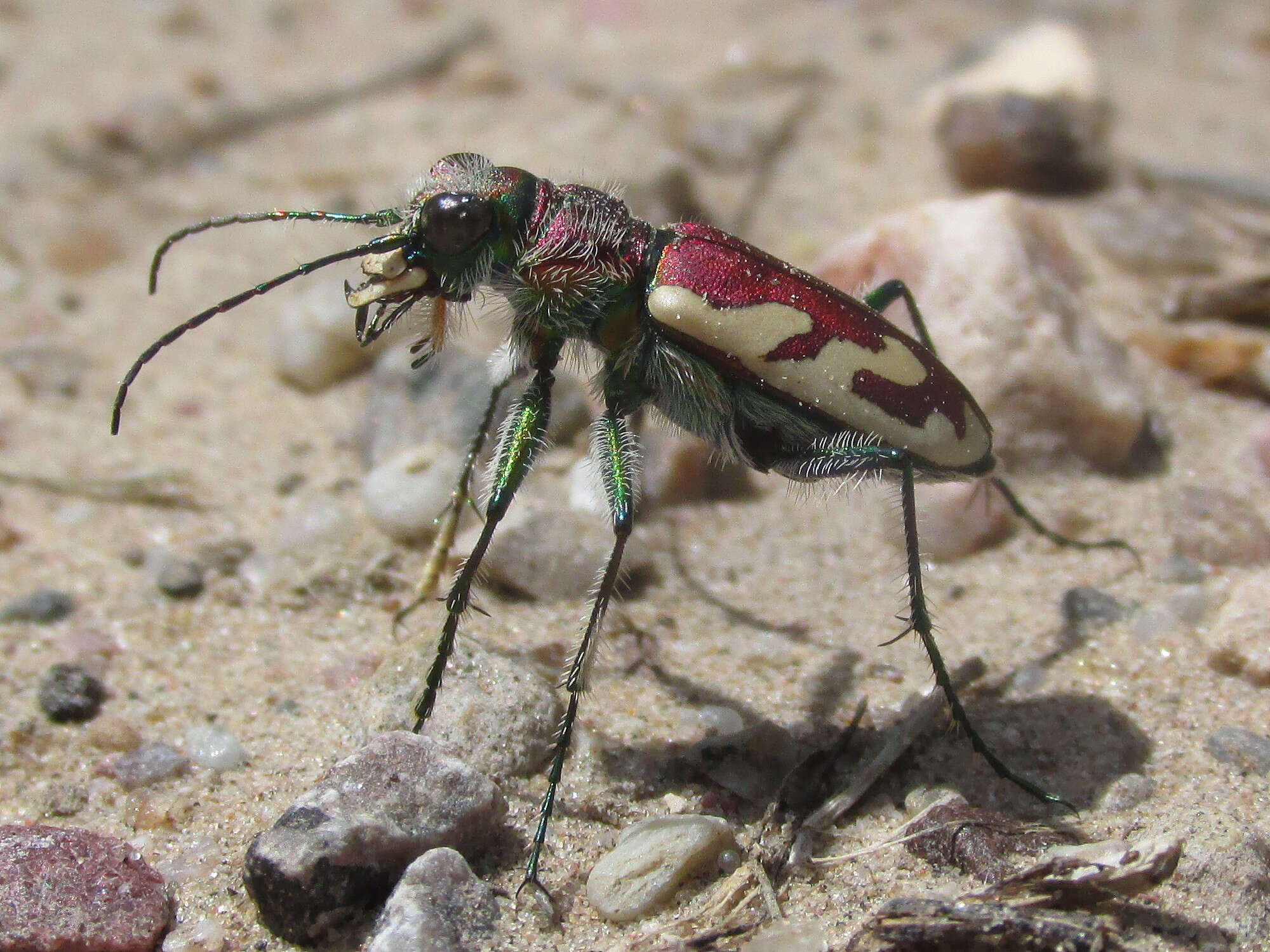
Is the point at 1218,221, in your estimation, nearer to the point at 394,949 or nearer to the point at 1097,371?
the point at 1097,371

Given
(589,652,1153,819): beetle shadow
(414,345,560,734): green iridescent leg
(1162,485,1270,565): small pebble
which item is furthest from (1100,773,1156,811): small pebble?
(414,345,560,734): green iridescent leg

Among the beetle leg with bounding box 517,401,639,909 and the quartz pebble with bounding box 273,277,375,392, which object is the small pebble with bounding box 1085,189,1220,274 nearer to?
the beetle leg with bounding box 517,401,639,909

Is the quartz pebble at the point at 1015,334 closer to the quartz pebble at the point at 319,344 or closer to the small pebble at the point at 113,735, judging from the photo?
the quartz pebble at the point at 319,344

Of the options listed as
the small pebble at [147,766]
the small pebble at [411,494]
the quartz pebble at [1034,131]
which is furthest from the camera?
the quartz pebble at [1034,131]

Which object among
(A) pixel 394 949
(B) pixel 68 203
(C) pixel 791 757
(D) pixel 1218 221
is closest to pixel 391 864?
(A) pixel 394 949

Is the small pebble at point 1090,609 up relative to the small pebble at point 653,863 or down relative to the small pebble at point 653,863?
up

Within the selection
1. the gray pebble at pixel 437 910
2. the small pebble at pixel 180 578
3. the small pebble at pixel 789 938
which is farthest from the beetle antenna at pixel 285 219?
the small pebble at pixel 789 938
